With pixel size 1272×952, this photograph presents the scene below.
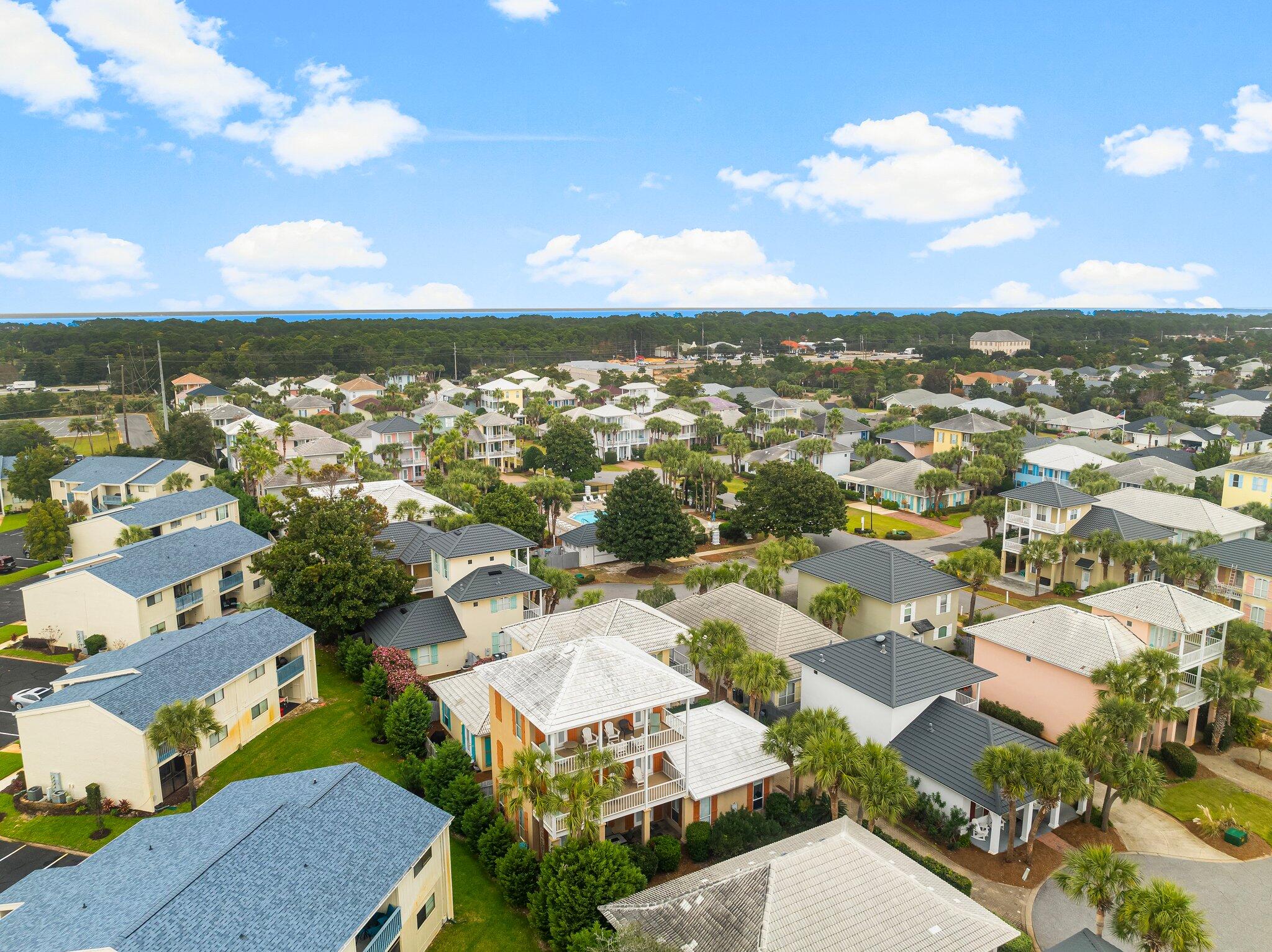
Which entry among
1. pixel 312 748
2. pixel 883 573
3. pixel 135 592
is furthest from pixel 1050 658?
pixel 135 592

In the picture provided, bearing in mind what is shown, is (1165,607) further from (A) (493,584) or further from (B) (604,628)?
(A) (493,584)

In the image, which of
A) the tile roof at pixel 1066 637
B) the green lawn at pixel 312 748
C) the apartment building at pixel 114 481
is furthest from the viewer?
the apartment building at pixel 114 481

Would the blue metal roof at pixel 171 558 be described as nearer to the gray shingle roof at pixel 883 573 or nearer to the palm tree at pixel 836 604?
Answer: the palm tree at pixel 836 604

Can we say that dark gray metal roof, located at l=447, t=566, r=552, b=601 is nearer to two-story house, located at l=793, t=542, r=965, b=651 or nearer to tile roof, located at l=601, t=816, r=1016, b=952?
two-story house, located at l=793, t=542, r=965, b=651

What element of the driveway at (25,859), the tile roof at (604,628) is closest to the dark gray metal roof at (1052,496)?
the tile roof at (604,628)

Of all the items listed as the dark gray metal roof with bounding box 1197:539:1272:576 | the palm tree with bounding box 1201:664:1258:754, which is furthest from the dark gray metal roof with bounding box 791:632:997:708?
the dark gray metal roof with bounding box 1197:539:1272:576

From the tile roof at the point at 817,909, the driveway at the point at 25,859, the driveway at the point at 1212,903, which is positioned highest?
the tile roof at the point at 817,909
